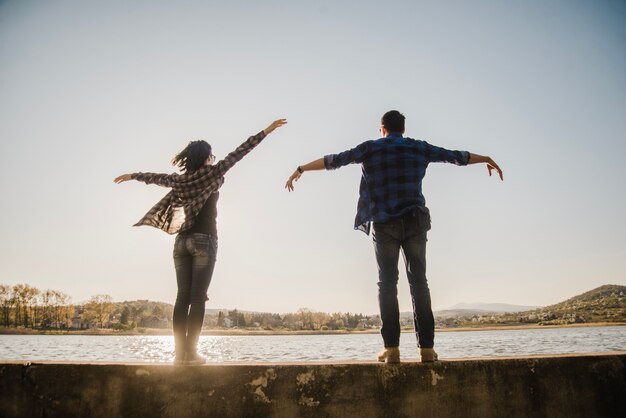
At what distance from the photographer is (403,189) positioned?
12.6 feet

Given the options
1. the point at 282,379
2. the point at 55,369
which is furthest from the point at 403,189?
the point at 55,369

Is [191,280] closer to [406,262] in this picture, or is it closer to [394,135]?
[406,262]

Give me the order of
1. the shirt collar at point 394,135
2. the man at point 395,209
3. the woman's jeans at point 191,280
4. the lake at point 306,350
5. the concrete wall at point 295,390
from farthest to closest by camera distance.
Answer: the lake at point 306,350 < the shirt collar at point 394,135 < the woman's jeans at point 191,280 < the man at point 395,209 < the concrete wall at point 295,390

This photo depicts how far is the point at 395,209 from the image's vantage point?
3756 mm

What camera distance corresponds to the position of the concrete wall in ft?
9.94

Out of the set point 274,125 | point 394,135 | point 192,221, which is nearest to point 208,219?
point 192,221

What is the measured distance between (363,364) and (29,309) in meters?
176

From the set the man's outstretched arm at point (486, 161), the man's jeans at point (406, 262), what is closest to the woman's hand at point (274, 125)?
the man's jeans at point (406, 262)

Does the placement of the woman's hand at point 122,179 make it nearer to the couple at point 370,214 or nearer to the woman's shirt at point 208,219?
the couple at point 370,214

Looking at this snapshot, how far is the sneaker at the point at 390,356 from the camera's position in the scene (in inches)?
129

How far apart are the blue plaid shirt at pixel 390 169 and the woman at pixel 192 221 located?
103 centimetres

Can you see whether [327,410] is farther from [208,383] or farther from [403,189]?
[403,189]

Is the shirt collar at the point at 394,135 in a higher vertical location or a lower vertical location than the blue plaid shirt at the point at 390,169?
higher

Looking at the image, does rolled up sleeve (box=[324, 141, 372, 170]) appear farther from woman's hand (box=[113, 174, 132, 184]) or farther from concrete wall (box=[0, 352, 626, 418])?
woman's hand (box=[113, 174, 132, 184])
